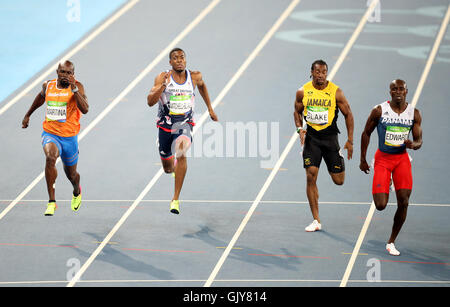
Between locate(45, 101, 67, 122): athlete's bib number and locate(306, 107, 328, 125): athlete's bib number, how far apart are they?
2925 mm

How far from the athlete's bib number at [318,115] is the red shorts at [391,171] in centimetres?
85

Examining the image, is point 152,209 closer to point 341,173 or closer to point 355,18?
point 341,173

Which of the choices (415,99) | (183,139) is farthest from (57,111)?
(415,99)

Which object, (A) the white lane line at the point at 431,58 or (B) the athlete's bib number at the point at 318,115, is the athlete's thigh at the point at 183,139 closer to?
(B) the athlete's bib number at the point at 318,115

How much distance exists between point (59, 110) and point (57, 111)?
3 cm

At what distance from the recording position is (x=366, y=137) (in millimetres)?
9148

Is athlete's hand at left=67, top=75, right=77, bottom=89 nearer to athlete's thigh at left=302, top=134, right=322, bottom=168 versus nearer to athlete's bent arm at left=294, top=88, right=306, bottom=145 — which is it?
athlete's bent arm at left=294, top=88, right=306, bottom=145

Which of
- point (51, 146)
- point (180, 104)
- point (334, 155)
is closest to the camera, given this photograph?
point (51, 146)

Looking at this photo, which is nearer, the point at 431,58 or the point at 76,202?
the point at 76,202

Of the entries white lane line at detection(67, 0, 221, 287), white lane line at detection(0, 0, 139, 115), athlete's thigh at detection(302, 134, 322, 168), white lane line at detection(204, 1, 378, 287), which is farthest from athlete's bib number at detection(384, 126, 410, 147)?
white lane line at detection(0, 0, 139, 115)

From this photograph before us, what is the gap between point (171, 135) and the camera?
10227mm

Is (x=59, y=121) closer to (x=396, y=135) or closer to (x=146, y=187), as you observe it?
(x=146, y=187)

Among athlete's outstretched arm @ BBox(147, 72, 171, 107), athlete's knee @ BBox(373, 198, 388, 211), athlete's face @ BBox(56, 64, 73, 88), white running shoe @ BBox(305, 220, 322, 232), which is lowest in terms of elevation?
white running shoe @ BBox(305, 220, 322, 232)

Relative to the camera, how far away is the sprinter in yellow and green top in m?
9.58
